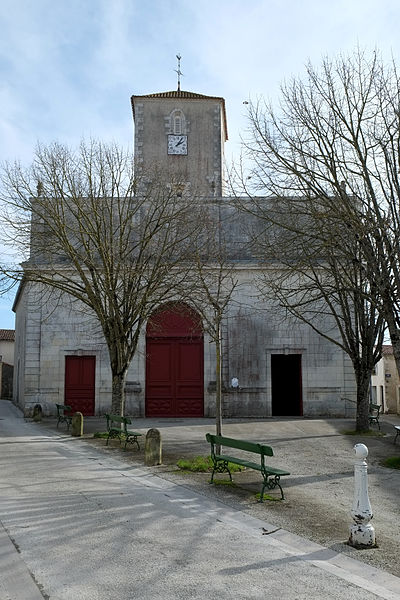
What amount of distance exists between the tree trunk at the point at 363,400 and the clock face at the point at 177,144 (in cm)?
1746

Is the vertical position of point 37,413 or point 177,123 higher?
point 177,123

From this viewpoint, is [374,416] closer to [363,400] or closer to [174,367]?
[363,400]

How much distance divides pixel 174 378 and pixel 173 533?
56.2ft

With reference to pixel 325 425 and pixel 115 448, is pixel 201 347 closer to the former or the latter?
pixel 325 425

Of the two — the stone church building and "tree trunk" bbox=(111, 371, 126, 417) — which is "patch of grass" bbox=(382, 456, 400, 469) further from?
the stone church building

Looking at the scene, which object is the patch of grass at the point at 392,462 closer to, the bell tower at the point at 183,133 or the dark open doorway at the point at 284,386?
the dark open doorway at the point at 284,386

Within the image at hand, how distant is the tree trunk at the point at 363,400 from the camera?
17.0 m

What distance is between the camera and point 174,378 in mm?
23609

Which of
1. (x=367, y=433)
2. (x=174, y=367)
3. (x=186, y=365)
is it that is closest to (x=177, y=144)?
(x=186, y=365)

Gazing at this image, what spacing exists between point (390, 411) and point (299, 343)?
447 inches

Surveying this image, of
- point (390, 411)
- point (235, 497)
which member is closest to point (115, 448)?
point (235, 497)

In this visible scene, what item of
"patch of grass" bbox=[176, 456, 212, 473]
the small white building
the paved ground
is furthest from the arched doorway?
the small white building

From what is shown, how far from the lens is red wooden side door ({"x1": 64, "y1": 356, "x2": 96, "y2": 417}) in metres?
23.2

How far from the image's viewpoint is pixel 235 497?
28.0ft
